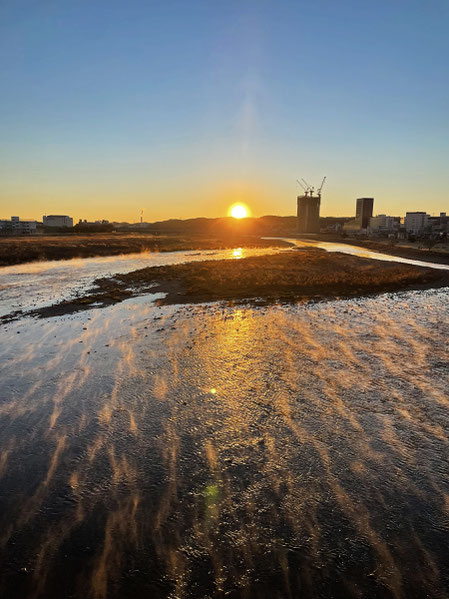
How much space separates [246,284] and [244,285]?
0.39 metres

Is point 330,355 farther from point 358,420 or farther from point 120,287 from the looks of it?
point 120,287

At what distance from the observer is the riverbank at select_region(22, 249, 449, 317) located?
82.3 feet

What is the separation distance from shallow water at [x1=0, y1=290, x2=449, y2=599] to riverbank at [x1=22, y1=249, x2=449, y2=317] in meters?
10.5

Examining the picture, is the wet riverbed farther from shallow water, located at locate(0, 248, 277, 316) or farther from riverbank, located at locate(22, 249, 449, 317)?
shallow water, located at locate(0, 248, 277, 316)

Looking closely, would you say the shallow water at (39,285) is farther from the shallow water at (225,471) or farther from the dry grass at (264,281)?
the shallow water at (225,471)

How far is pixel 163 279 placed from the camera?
112 ft

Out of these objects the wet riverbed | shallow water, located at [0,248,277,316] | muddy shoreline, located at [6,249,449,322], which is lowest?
shallow water, located at [0,248,277,316]

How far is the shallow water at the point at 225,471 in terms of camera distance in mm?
5047

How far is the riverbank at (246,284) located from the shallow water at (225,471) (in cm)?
1046

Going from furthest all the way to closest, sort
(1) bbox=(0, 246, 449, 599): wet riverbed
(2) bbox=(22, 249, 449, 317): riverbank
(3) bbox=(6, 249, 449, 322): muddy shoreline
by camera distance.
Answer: (2) bbox=(22, 249, 449, 317): riverbank, (3) bbox=(6, 249, 449, 322): muddy shoreline, (1) bbox=(0, 246, 449, 599): wet riverbed

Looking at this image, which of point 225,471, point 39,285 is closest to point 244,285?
point 39,285

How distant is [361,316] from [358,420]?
11977 millimetres

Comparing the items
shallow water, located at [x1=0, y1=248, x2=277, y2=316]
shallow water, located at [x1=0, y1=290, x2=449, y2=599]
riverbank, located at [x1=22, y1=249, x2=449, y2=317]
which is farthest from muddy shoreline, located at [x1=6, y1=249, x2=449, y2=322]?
shallow water, located at [x1=0, y1=290, x2=449, y2=599]

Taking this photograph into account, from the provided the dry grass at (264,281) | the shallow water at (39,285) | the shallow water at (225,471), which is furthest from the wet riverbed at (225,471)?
the dry grass at (264,281)
